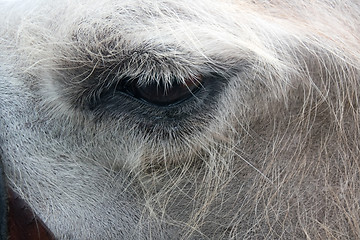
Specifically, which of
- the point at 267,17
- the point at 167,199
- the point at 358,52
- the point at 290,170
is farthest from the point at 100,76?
the point at 358,52

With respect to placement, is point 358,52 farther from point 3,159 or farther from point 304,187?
point 3,159

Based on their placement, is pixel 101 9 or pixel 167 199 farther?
pixel 167 199

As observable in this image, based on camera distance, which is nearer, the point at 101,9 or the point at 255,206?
the point at 101,9

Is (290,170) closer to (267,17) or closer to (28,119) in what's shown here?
(267,17)

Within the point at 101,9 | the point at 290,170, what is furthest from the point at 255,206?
the point at 101,9

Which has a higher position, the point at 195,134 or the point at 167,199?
the point at 195,134

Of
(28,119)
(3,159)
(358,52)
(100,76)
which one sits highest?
(358,52)
